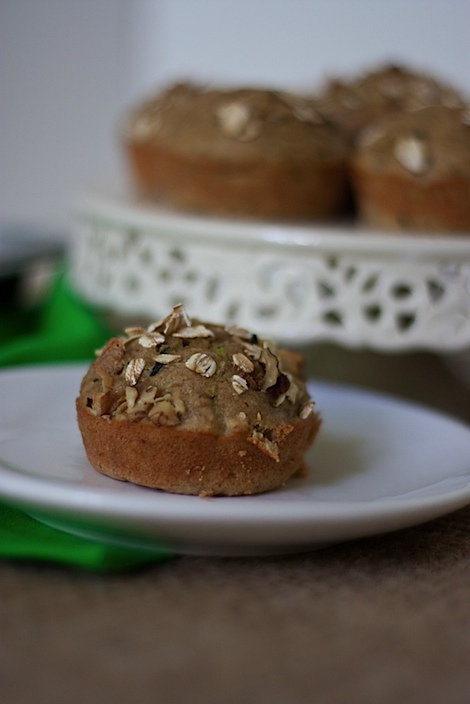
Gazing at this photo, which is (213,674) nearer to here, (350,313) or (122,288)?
(350,313)

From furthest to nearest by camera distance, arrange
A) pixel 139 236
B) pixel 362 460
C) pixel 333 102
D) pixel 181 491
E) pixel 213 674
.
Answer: pixel 333 102, pixel 139 236, pixel 362 460, pixel 181 491, pixel 213 674

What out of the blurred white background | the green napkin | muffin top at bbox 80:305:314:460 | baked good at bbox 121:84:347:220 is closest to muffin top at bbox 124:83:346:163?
baked good at bbox 121:84:347:220

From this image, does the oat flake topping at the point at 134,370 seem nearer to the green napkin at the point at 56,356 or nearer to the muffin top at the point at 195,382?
the muffin top at the point at 195,382

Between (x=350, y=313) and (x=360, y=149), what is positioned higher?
(x=360, y=149)

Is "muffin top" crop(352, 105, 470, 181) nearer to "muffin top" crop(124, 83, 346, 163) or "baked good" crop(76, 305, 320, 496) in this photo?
"muffin top" crop(124, 83, 346, 163)

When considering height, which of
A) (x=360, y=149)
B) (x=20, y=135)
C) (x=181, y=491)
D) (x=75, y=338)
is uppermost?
(x=360, y=149)

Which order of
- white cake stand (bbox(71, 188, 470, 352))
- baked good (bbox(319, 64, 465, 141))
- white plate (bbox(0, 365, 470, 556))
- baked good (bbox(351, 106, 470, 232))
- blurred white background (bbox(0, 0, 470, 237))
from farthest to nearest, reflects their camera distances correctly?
blurred white background (bbox(0, 0, 470, 237))
baked good (bbox(319, 64, 465, 141))
baked good (bbox(351, 106, 470, 232))
white cake stand (bbox(71, 188, 470, 352))
white plate (bbox(0, 365, 470, 556))

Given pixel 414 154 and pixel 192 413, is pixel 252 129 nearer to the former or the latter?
pixel 414 154

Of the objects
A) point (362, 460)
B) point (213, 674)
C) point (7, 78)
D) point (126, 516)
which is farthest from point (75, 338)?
point (7, 78)

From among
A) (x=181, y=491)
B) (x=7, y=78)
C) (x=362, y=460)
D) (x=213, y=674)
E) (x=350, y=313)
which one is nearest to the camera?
(x=213, y=674)
